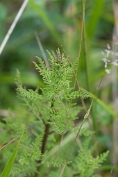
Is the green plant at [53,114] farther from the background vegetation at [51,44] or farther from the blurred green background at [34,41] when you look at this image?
the blurred green background at [34,41]

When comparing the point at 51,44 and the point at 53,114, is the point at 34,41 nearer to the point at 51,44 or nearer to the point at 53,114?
the point at 51,44

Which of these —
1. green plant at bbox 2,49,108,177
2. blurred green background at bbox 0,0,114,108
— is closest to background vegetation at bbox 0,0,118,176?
blurred green background at bbox 0,0,114,108

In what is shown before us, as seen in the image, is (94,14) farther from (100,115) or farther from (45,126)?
(45,126)

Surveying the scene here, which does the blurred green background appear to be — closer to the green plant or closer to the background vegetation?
the background vegetation

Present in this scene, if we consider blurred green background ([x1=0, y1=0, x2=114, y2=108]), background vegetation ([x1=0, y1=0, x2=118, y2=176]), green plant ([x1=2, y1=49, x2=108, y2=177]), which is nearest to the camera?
green plant ([x1=2, y1=49, x2=108, y2=177])

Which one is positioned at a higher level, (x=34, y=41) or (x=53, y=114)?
(x=34, y=41)

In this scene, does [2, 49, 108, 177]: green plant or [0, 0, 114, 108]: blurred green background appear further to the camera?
[0, 0, 114, 108]: blurred green background

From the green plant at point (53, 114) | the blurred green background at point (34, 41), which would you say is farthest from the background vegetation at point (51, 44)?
the green plant at point (53, 114)

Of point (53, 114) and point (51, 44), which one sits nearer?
point (53, 114)

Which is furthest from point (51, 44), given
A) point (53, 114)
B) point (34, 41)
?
point (53, 114)

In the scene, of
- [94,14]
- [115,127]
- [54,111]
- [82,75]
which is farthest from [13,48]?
[54,111]

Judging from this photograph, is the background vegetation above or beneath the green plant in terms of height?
above
